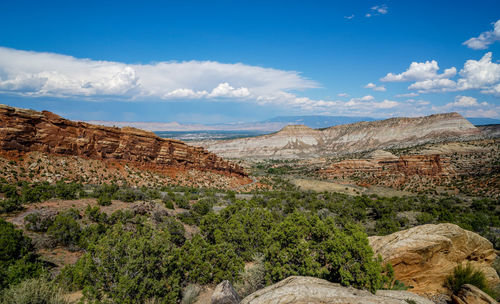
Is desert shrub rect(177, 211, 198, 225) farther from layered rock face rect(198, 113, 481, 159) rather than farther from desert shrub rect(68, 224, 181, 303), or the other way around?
layered rock face rect(198, 113, 481, 159)

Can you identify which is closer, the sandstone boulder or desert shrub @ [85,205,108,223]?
the sandstone boulder

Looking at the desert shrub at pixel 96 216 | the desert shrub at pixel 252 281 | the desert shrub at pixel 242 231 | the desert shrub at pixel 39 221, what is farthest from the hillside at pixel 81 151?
the desert shrub at pixel 252 281

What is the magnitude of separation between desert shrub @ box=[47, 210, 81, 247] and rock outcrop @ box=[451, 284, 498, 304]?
17202mm

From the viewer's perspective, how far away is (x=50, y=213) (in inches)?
571

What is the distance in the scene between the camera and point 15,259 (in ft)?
32.7

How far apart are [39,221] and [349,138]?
13598cm

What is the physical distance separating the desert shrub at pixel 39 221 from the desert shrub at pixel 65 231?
453 mm

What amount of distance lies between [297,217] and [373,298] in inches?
206

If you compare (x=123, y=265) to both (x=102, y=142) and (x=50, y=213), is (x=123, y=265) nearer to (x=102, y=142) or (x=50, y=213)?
(x=50, y=213)

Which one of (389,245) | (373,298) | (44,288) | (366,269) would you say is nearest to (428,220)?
(389,245)

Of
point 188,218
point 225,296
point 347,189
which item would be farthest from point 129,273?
point 347,189

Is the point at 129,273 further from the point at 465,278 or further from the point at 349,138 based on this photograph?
the point at 349,138

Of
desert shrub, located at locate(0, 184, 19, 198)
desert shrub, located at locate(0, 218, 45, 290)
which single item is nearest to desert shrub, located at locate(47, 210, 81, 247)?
desert shrub, located at locate(0, 218, 45, 290)

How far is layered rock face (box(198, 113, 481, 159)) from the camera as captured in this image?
10550 centimetres
